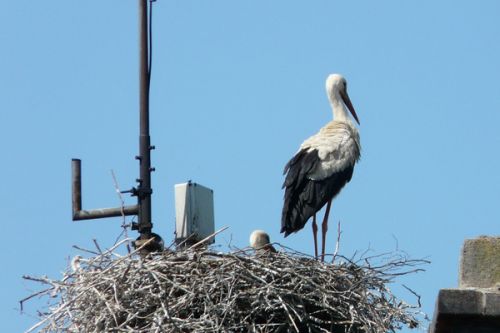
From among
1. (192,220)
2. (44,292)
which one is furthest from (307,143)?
(44,292)

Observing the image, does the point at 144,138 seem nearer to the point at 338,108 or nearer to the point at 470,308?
the point at 470,308

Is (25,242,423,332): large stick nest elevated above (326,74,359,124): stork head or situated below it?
below

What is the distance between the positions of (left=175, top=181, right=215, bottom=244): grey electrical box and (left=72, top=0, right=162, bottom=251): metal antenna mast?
0.40 meters

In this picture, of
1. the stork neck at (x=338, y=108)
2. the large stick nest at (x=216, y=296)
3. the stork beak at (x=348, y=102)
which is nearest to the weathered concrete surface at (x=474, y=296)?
the large stick nest at (x=216, y=296)

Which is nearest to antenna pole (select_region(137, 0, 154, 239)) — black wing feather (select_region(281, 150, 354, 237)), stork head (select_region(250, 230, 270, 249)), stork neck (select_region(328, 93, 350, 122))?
stork head (select_region(250, 230, 270, 249))

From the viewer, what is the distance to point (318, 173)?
12.6m

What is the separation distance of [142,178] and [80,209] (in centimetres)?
57

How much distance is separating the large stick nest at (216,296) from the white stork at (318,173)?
2868 millimetres

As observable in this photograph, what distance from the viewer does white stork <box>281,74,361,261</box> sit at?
12500mm

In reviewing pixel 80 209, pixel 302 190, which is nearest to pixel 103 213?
pixel 80 209

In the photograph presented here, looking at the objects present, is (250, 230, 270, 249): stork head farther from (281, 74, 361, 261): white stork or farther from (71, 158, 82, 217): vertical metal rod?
(71, 158, 82, 217): vertical metal rod

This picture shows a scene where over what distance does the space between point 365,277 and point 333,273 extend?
229 mm

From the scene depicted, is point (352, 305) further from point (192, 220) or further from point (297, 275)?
point (192, 220)

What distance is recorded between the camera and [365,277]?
9.64m
